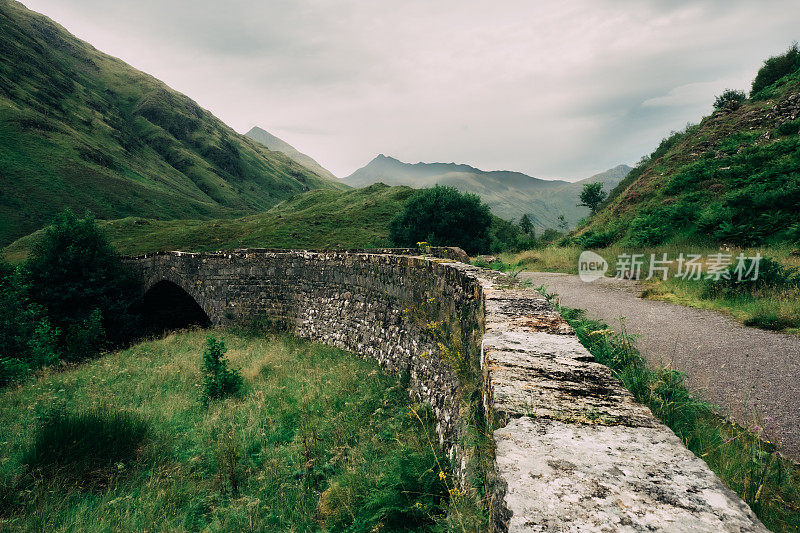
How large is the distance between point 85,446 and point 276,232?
137 feet

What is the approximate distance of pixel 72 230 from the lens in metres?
16.9

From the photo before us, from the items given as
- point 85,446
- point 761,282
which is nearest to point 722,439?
point 761,282

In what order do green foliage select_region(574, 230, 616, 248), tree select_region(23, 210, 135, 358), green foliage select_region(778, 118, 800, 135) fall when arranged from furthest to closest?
green foliage select_region(574, 230, 616, 248) → green foliage select_region(778, 118, 800, 135) → tree select_region(23, 210, 135, 358)

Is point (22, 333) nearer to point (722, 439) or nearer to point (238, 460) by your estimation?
point (238, 460)

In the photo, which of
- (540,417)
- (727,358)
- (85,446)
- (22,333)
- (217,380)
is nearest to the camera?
(540,417)

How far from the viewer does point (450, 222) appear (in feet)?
101

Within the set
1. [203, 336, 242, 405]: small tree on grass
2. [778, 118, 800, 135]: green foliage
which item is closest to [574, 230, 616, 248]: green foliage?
[778, 118, 800, 135]: green foliage

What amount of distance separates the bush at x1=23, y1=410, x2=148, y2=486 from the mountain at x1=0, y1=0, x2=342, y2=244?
80.8 meters

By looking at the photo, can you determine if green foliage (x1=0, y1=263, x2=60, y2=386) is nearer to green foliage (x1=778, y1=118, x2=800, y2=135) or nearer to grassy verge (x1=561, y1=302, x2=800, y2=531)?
grassy verge (x1=561, y1=302, x2=800, y2=531)

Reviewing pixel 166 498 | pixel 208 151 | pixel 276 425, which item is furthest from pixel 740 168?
pixel 208 151

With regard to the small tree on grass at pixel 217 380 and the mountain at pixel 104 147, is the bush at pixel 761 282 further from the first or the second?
the mountain at pixel 104 147

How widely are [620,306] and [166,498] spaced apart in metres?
9.73

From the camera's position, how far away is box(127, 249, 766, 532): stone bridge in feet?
3.75

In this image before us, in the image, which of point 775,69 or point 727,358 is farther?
point 775,69
